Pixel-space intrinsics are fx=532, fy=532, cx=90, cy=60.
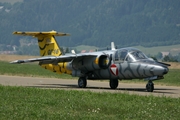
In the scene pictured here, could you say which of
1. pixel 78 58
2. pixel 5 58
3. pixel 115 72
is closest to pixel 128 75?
pixel 115 72

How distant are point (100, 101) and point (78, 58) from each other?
11691mm

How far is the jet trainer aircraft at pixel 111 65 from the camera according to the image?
27094 mm

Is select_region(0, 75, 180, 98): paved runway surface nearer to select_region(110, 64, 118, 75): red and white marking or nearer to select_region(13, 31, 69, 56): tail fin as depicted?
select_region(110, 64, 118, 75): red and white marking

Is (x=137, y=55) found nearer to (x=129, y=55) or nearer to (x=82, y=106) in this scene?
(x=129, y=55)

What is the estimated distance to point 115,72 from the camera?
29.0 meters

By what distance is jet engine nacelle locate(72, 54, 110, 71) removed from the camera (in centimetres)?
2972

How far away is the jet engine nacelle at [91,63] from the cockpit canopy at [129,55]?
2.79 ft

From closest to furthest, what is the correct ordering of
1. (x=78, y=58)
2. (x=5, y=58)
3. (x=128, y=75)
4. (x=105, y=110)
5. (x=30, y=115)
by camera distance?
(x=30, y=115), (x=105, y=110), (x=128, y=75), (x=78, y=58), (x=5, y=58)

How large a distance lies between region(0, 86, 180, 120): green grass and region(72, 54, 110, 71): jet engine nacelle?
745 cm

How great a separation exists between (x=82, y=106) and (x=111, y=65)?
11.4m

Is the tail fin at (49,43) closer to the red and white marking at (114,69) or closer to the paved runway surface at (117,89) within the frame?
the paved runway surface at (117,89)

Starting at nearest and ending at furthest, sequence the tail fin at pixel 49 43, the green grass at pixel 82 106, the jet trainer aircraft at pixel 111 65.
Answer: the green grass at pixel 82 106, the jet trainer aircraft at pixel 111 65, the tail fin at pixel 49 43

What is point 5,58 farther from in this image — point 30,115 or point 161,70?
point 30,115

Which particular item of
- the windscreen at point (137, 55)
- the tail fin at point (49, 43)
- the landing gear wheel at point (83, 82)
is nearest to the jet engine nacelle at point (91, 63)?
the landing gear wheel at point (83, 82)
